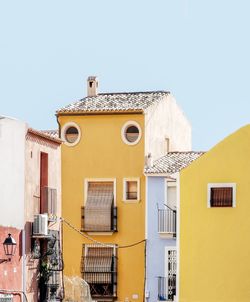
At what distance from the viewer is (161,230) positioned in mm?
53750

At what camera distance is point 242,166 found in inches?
1772

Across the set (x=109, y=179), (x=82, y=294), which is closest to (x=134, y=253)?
(x=109, y=179)

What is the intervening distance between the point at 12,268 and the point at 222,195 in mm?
9898

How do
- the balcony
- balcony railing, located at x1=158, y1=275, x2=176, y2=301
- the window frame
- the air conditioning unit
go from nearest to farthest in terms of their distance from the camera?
the air conditioning unit
balcony railing, located at x1=158, y1=275, x2=176, y2=301
the balcony
the window frame

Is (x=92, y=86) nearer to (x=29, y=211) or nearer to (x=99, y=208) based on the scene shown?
(x=99, y=208)

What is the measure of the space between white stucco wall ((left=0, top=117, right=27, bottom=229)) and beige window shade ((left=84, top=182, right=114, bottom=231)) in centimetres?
1671

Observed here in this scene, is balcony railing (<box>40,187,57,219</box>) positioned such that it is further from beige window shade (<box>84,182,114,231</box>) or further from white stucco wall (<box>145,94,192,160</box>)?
white stucco wall (<box>145,94,192,160</box>)

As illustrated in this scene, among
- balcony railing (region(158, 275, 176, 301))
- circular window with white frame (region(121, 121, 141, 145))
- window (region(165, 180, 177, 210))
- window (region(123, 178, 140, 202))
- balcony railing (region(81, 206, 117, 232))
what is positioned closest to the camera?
balcony railing (region(158, 275, 176, 301))

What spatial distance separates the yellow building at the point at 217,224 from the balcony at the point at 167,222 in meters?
7.72

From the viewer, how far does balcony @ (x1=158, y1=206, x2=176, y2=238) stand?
175ft

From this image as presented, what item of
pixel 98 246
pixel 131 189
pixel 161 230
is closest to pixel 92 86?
Answer: pixel 131 189

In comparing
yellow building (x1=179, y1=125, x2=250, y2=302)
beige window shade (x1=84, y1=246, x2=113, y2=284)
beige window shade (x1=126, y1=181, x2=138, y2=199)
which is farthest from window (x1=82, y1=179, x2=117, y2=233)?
yellow building (x1=179, y1=125, x2=250, y2=302)

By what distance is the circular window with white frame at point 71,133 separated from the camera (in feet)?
186

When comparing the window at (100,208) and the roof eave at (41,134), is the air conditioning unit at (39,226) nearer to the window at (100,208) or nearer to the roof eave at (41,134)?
the roof eave at (41,134)
